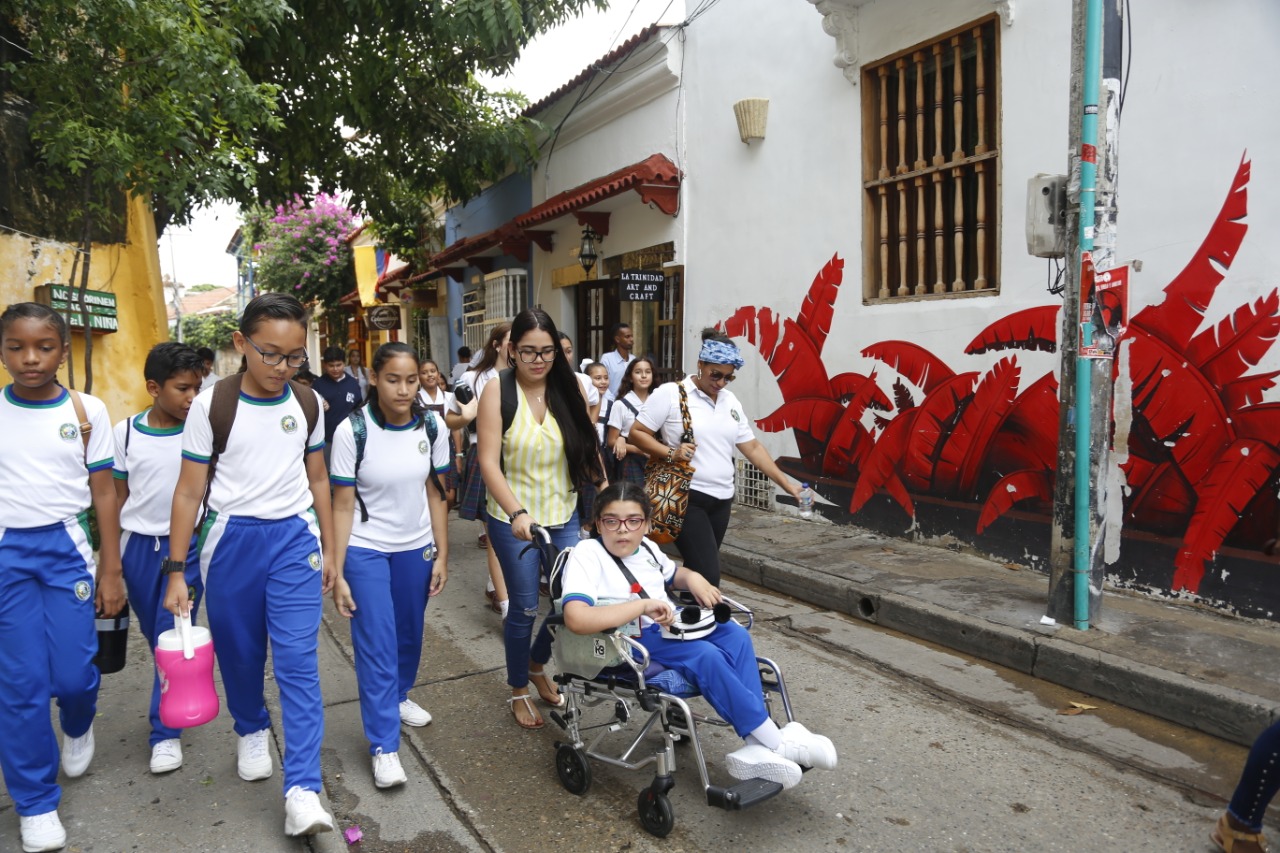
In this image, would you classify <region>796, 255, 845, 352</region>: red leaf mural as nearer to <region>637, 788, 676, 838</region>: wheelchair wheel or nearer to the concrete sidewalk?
the concrete sidewalk

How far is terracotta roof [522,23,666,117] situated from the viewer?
34.9ft

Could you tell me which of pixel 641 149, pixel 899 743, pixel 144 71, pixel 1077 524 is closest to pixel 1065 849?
pixel 899 743

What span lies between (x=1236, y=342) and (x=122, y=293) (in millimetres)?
10483

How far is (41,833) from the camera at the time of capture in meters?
2.97

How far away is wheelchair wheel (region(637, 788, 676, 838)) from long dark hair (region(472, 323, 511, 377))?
3479 millimetres

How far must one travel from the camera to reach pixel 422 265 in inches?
755

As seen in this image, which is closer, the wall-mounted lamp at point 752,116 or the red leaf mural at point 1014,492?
the red leaf mural at point 1014,492

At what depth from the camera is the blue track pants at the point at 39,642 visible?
2.96 m

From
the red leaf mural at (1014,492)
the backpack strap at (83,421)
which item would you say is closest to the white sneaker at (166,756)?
the backpack strap at (83,421)

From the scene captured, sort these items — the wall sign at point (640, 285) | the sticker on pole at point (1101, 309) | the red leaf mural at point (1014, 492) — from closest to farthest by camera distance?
the sticker on pole at point (1101, 309)
the red leaf mural at point (1014, 492)
the wall sign at point (640, 285)

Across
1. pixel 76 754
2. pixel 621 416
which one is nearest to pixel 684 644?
pixel 76 754

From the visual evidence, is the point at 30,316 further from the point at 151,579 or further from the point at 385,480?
the point at 385,480

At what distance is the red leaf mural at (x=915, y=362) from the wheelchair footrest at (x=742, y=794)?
485cm

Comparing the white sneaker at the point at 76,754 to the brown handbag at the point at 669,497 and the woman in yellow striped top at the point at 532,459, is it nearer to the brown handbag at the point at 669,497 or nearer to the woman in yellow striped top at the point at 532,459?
the woman in yellow striped top at the point at 532,459
